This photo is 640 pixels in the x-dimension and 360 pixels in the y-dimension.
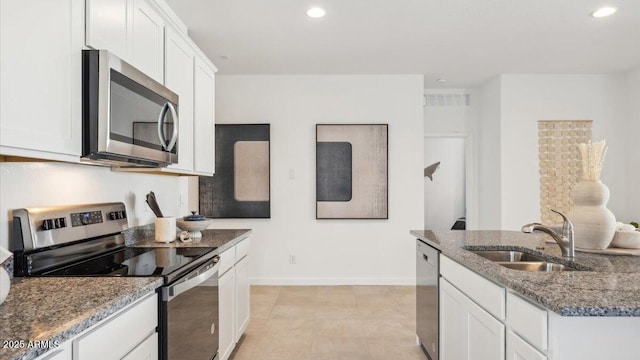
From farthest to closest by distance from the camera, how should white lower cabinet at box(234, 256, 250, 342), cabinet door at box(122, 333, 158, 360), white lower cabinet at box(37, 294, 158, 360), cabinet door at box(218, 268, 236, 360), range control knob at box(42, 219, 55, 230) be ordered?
white lower cabinet at box(234, 256, 250, 342), cabinet door at box(218, 268, 236, 360), range control knob at box(42, 219, 55, 230), cabinet door at box(122, 333, 158, 360), white lower cabinet at box(37, 294, 158, 360)

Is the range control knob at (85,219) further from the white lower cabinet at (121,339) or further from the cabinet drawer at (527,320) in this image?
the cabinet drawer at (527,320)

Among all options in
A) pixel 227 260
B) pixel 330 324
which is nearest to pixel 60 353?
pixel 227 260

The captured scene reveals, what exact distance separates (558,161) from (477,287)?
12.5ft

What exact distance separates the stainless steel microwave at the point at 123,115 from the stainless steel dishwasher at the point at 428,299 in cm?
177

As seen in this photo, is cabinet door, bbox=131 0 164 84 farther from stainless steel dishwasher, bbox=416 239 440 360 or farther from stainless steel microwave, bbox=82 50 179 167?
stainless steel dishwasher, bbox=416 239 440 360

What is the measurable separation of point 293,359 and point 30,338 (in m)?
2.06

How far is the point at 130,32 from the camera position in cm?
193

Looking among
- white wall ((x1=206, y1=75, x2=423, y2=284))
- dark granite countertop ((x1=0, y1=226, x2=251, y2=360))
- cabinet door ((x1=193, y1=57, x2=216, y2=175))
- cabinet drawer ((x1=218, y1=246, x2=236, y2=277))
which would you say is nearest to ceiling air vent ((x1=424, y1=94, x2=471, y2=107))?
white wall ((x1=206, y1=75, x2=423, y2=284))

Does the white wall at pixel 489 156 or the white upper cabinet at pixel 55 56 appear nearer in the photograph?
the white upper cabinet at pixel 55 56

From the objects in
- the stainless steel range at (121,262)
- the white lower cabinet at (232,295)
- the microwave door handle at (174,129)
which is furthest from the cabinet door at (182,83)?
the white lower cabinet at (232,295)

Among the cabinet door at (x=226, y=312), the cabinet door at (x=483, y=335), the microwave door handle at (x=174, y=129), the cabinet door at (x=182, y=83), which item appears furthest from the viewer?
the cabinet door at (x=182, y=83)

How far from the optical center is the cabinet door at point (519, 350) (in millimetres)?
1227

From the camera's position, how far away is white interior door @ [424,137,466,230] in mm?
6871

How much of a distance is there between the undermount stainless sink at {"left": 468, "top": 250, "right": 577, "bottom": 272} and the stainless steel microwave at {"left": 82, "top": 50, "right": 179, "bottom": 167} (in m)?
1.91
